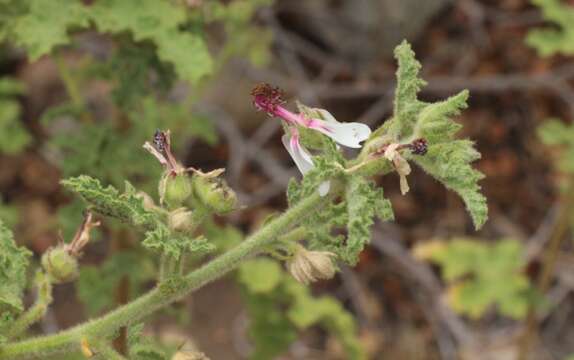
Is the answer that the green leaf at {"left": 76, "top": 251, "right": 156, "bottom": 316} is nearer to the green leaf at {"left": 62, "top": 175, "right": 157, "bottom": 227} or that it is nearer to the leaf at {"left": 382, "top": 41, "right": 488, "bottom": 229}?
the green leaf at {"left": 62, "top": 175, "right": 157, "bottom": 227}

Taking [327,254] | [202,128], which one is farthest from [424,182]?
[327,254]

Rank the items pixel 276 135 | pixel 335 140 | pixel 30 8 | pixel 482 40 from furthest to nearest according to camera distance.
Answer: pixel 482 40, pixel 276 135, pixel 30 8, pixel 335 140

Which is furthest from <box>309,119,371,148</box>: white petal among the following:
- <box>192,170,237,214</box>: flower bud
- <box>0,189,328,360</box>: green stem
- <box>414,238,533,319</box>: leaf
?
<box>414,238,533,319</box>: leaf

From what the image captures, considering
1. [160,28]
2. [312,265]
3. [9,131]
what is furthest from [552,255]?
[312,265]

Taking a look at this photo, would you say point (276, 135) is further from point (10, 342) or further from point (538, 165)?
point (10, 342)

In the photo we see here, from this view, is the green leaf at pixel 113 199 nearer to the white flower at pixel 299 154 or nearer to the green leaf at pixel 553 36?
the white flower at pixel 299 154
